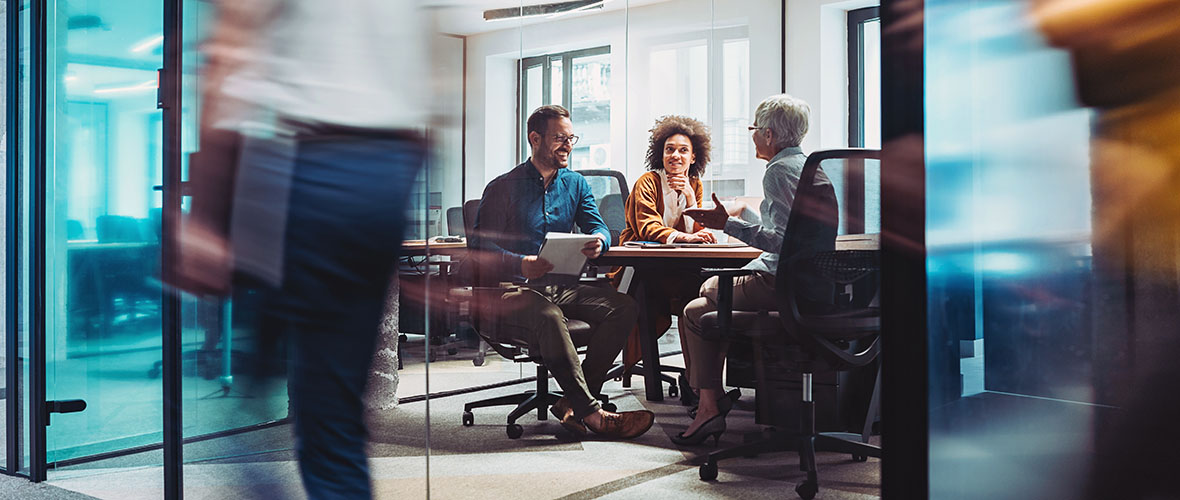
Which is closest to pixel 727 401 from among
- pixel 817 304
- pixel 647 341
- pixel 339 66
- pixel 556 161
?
pixel 647 341

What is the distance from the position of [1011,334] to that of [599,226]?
79.2 inches

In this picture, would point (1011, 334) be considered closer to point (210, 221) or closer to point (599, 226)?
point (210, 221)

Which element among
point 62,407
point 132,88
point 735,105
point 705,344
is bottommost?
point 62,407

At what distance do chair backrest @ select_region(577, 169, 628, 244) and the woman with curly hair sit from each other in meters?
0.13

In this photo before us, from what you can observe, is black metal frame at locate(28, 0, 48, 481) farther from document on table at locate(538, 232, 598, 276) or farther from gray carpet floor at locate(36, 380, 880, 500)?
document on table at locate(538, 232, 598, 276)

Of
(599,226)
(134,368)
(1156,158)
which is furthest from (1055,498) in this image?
(134,368)

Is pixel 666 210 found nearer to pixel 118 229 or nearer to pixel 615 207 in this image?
pixel 615 207

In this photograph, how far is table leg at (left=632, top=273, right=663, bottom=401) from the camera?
4.02 meters

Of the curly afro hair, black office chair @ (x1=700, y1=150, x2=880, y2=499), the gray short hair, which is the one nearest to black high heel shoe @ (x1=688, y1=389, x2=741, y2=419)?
black office chair @ (x1=700, y1=150, x2=880, y2=499)

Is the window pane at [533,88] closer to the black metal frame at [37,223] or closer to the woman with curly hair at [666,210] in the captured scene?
the woman with curly hair at [666,210]

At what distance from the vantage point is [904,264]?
1.24 metres

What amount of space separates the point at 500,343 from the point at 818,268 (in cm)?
94

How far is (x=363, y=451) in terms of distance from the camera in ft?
4.93

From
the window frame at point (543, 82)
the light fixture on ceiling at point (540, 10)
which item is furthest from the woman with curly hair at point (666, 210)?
the light fixture on ceiling at point (540, 10)
